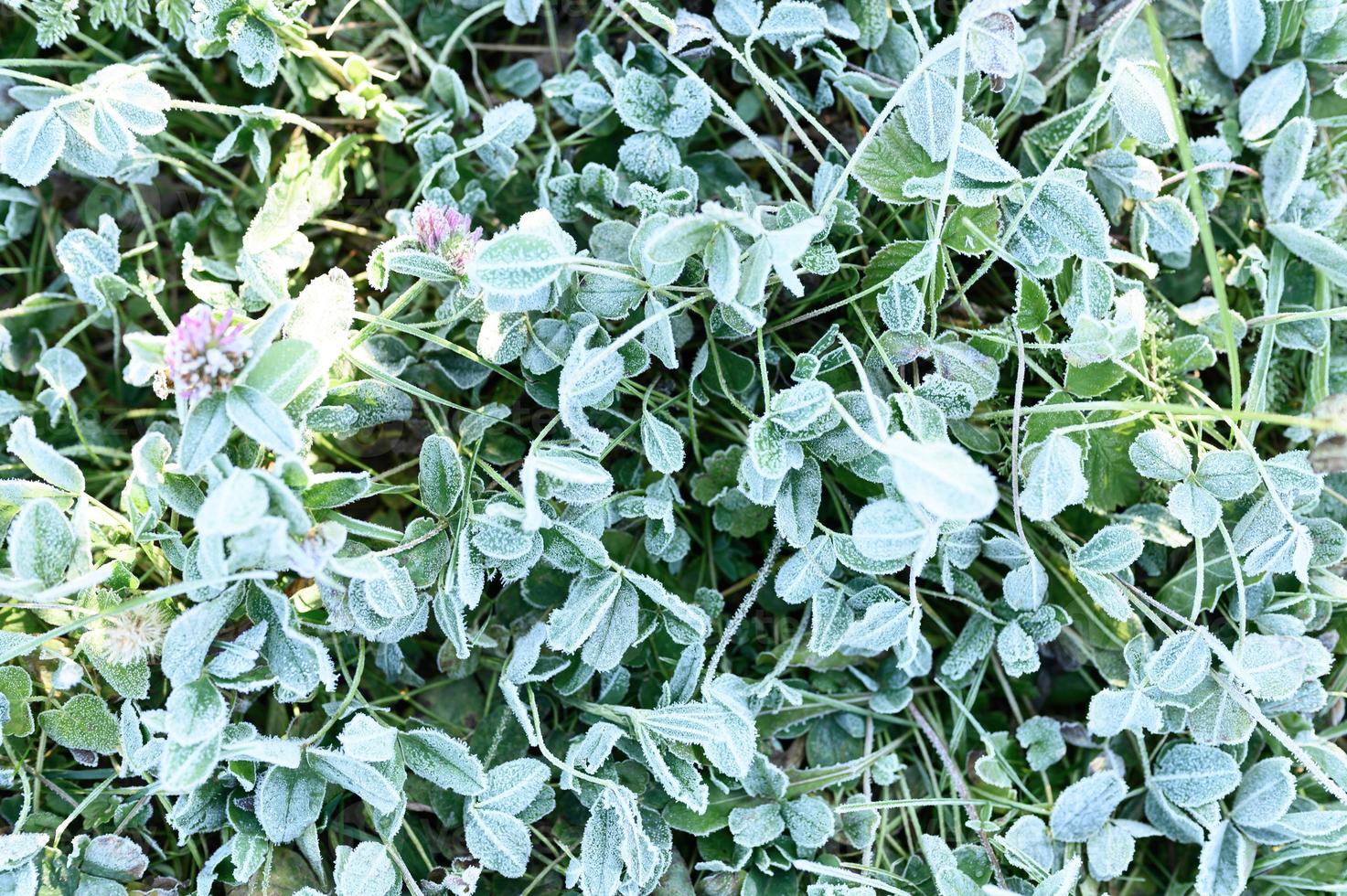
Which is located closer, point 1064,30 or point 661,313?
point 661,313

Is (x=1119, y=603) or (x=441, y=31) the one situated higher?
(x=441, y=31)

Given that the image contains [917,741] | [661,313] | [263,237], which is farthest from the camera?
[917,741]

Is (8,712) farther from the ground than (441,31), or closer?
closer

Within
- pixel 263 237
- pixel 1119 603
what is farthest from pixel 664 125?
pixel 1119 603

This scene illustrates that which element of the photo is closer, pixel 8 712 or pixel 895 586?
pixel 8 712

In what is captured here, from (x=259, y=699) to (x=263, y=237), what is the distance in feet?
1.71

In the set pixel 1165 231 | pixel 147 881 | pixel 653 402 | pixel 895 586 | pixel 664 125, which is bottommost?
pixel 147 881

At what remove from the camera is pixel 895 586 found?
1.17 m

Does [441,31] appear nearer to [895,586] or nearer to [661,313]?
[661,313]

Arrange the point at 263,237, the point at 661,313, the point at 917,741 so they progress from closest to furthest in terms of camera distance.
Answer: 1. the point at 661,313
2. the point at 263,237
3. the point at 917,741

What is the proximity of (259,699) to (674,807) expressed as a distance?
492mm

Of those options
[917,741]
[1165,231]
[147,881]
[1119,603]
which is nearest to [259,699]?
[147,881]

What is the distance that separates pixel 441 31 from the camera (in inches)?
49.7

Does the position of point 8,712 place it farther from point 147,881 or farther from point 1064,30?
point 1064,30
